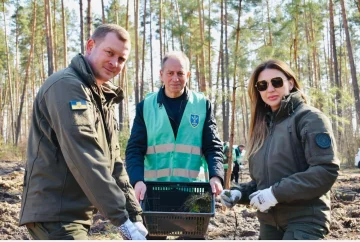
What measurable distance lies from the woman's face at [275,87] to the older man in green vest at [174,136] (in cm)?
91

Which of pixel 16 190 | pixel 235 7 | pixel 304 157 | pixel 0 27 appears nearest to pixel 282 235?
pixel 304 157

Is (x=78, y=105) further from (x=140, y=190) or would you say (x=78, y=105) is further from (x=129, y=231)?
(x=140, y=190)

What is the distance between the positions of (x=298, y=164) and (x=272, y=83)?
0.55 meters

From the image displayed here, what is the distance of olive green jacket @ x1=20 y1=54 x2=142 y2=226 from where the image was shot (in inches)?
80.3

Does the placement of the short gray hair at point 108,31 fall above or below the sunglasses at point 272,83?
above

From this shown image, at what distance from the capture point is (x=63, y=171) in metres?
2.15

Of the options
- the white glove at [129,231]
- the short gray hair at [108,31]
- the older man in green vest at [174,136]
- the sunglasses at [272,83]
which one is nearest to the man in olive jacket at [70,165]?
the white glove at [129,231]

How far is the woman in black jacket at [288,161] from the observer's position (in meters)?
2.27

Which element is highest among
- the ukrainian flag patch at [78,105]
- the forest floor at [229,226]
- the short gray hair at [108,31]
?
the short gray hair at [108,31]

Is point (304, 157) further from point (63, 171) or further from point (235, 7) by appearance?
point (235, 7)

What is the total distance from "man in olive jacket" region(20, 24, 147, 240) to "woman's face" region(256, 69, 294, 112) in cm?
105

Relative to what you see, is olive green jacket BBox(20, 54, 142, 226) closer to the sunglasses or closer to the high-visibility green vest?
the sunglasses

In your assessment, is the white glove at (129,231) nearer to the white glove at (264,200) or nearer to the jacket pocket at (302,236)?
the white glove at (264,200)

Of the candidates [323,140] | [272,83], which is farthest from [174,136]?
[323,140]
